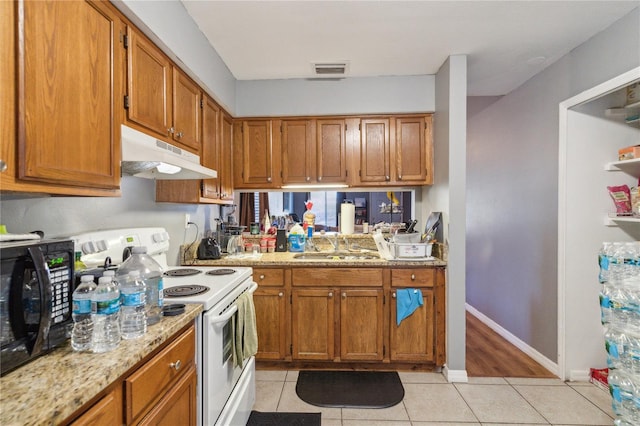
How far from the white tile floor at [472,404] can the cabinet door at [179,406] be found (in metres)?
0.96

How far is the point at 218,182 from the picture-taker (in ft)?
8.86

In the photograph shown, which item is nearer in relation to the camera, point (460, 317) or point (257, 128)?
point (460, 317)

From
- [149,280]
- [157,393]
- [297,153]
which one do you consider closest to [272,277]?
[297,153]

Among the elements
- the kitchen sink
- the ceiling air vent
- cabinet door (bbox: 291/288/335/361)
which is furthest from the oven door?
the ceiling air vent

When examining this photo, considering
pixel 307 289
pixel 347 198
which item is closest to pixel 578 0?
pixel 347 198

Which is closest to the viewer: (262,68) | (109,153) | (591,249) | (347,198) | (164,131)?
(109,153)

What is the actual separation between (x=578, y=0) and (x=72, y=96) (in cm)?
270

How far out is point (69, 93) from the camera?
1.09 meters

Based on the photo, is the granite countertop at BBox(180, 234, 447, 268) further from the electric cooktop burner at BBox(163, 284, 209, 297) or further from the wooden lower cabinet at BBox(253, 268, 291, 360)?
the electric cooktop burner at BBox(163, 284, 209, 297)

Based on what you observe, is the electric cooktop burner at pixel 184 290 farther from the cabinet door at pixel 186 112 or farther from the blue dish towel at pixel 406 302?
the blue dish towel at pixel 406 302

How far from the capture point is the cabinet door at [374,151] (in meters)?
3.01

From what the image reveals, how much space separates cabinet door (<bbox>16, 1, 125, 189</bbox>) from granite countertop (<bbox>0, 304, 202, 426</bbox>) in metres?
0.55

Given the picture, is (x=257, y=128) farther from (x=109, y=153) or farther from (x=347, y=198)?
(x=109, y=153)

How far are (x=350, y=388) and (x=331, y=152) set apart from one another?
2045 millimetres
